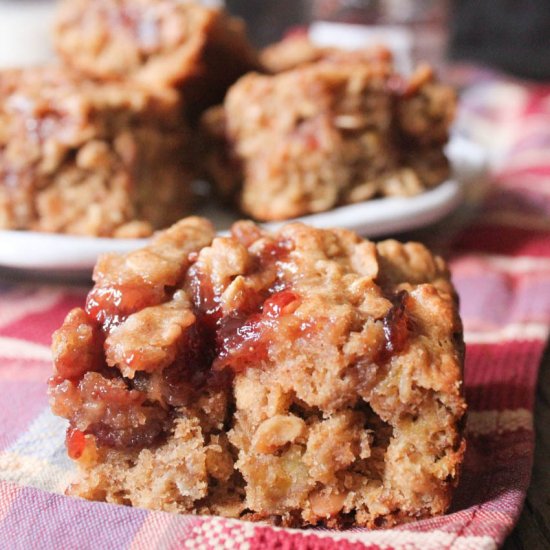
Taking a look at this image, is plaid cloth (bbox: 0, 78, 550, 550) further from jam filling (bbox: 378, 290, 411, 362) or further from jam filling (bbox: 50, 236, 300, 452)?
jam filling (bbox: 378, 290, 411, 362)

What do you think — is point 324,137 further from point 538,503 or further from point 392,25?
point 392,25

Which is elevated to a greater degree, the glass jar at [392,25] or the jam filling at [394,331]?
the jam filling at [394,331]

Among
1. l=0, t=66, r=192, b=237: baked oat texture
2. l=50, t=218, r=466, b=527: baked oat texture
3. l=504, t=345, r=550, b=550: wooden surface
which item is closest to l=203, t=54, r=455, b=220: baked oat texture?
l=0, t=66, r=192, b=237: baked oat texture

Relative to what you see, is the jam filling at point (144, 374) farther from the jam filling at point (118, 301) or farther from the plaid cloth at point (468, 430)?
the plaid cloth at point (468, 430)

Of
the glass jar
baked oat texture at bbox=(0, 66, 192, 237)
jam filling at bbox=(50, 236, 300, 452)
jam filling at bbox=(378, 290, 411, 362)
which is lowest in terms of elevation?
the glass jar

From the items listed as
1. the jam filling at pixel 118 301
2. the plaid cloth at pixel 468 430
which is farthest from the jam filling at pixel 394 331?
the jam filling at pixel 118 301

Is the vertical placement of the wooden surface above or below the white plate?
above

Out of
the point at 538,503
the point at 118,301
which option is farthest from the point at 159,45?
the point at 538,503

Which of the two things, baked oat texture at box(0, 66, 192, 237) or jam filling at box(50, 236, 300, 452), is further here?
baked oat texture at box(0, 66, 192, 237)
